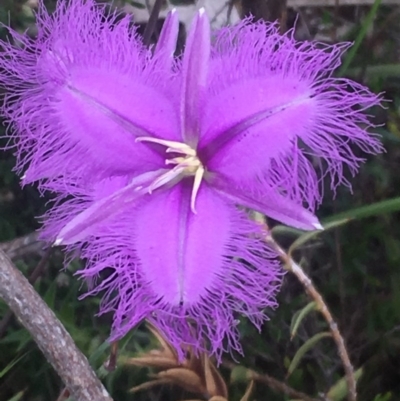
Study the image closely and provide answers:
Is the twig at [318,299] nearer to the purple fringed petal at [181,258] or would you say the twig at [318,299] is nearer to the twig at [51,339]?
the purple fringed petal at [181,258]

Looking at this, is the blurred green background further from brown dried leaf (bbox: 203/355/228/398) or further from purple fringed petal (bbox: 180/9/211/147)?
purple fringed petal (bbox: 180/9/211/147)

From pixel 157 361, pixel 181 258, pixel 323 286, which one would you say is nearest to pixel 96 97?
pixel 181 258

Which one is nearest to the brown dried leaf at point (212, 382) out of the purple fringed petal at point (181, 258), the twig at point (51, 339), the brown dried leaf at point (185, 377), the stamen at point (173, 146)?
the brown dried leaf at point (185, 377)

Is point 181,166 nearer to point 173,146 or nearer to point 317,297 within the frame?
point 173,146

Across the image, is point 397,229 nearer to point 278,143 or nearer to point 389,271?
point 389,271

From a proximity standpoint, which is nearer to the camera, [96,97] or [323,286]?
[96,97]

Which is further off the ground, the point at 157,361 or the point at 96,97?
the point at 96,97

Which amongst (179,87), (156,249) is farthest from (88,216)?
(179,87)
